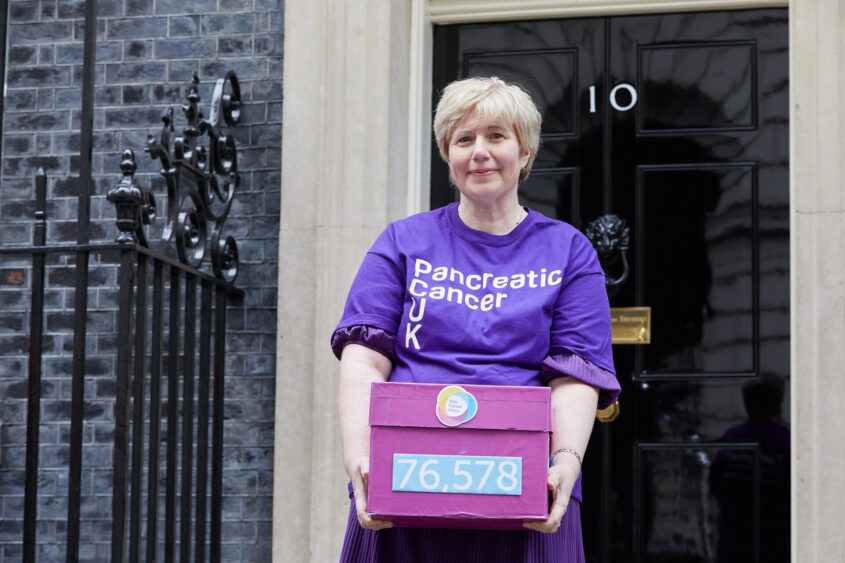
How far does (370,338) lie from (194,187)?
2090 mm

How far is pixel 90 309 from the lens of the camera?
4.91 meters

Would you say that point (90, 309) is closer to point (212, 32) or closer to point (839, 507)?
point (212, 32)

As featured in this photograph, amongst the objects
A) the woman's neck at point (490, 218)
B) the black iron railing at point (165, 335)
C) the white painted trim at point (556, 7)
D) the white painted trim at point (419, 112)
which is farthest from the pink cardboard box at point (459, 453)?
the white painted trim at point (556, 7)

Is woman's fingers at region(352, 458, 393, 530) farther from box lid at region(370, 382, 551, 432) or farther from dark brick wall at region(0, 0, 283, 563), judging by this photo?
dark brick wall at region(0, 0, 283, 563)

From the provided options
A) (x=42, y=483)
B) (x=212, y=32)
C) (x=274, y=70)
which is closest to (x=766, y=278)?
(x=274, y=70)

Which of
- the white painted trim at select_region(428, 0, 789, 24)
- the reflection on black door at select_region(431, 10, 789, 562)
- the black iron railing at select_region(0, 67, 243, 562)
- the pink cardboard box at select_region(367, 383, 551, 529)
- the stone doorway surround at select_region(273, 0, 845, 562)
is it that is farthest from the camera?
the white painted trim at select_region(428, 0, 789, 24)

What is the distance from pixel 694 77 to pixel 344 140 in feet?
4.58

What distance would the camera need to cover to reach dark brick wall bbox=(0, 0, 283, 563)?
476 centimetres

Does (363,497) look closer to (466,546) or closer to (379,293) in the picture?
(466,546)

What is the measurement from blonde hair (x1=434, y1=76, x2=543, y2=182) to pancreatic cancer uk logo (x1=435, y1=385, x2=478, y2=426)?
60 cm

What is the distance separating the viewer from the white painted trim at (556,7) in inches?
193

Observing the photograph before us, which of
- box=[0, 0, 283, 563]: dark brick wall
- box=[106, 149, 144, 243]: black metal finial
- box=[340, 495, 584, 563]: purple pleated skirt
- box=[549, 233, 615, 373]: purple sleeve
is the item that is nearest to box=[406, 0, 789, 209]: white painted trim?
box=[0, 0, 283, 563]: dark brick wall

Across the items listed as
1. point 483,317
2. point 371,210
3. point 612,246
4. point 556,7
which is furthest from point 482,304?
point 556,7

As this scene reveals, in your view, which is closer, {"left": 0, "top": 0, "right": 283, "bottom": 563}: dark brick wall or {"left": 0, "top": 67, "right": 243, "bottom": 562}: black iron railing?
{"left": 0, "top": 67, "right": 243, "bottom": 562}: black iron railing
